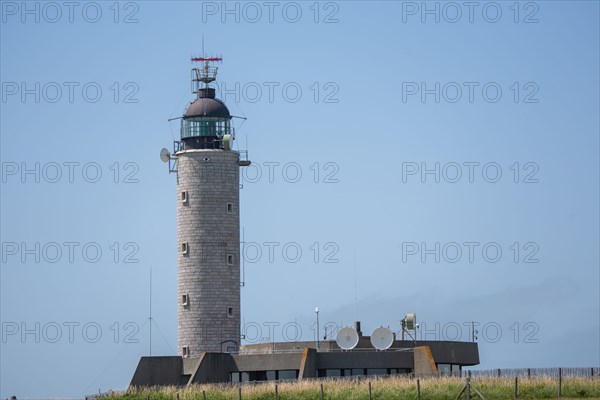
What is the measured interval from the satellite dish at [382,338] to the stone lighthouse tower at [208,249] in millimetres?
9584

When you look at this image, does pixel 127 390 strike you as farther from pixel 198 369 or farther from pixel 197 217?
pixel 197 217

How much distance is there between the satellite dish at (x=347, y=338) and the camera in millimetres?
77125

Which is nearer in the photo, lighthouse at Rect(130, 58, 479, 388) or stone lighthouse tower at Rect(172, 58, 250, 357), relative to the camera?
lighthouse at Rect(130, 58, 479, 388)

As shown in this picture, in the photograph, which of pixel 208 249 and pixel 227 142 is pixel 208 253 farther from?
pixel 227 142

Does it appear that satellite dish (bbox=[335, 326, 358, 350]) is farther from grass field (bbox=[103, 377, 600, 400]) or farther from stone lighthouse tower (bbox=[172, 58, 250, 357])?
stone lighthouse tower (bbox=[172, 58, 250, 357])

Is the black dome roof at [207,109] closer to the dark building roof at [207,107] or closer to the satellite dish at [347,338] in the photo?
the dark building roof at [207,107]

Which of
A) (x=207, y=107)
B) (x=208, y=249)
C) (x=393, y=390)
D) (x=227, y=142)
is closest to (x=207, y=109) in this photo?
(x=207, y=107)

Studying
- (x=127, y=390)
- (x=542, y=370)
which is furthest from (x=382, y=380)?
(x=127, y=390)

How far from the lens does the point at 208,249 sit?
273 feet

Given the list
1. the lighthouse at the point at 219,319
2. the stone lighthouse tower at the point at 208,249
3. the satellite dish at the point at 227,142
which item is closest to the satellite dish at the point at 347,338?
the lighthouse at the point at 219,319

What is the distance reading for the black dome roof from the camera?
8631 cm

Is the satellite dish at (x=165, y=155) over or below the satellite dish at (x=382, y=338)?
over

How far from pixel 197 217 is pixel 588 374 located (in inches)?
931

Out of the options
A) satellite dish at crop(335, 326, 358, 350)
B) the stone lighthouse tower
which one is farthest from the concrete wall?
satellite dish at crop(335, 326, 358, 350)
